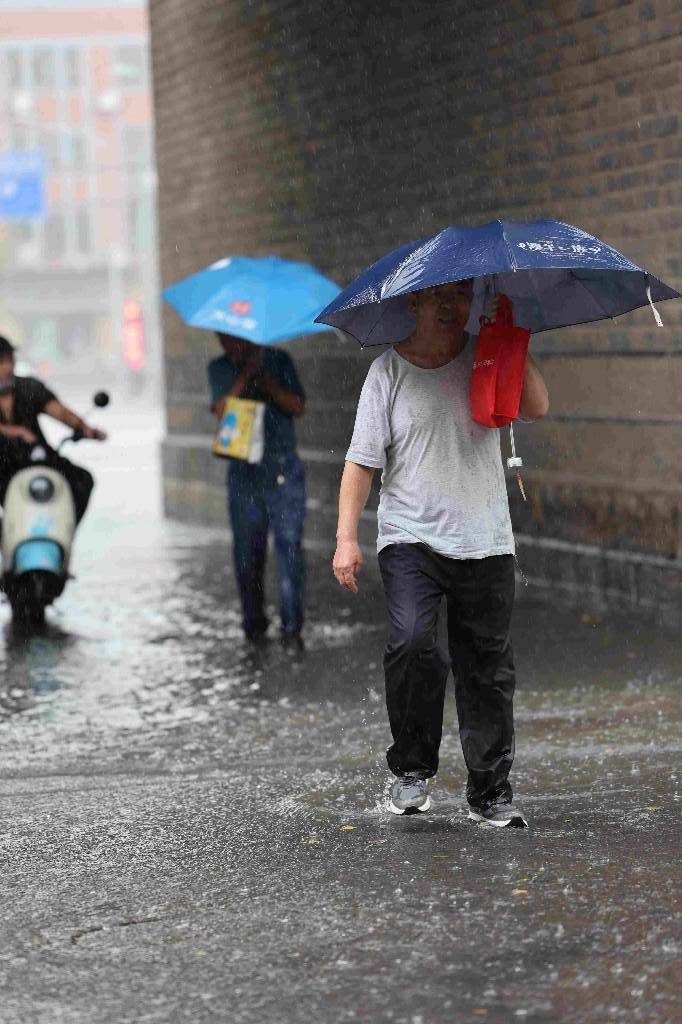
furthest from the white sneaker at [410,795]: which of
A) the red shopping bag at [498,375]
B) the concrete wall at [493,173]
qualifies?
the concrete wall at [493,173]

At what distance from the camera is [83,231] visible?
7594cm

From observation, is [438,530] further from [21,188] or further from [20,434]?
[21,188]

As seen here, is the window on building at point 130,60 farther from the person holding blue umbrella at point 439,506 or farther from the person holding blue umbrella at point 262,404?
the person holding blue umbrella at point 439,506

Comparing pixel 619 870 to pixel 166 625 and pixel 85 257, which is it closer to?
pixel 166 625

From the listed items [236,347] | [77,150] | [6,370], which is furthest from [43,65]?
[236,347]

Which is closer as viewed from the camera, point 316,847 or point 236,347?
point 316,847

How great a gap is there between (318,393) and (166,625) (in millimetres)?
4306

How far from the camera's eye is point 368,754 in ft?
22.7

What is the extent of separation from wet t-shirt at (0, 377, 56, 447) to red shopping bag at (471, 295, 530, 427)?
5.36 m

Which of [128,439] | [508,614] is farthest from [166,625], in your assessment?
[128,439]

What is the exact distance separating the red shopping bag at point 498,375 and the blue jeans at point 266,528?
4104mm

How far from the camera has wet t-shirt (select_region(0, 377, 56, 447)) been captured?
10.4 metres

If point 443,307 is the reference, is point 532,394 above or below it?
below

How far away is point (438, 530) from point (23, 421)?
5.37 meters
